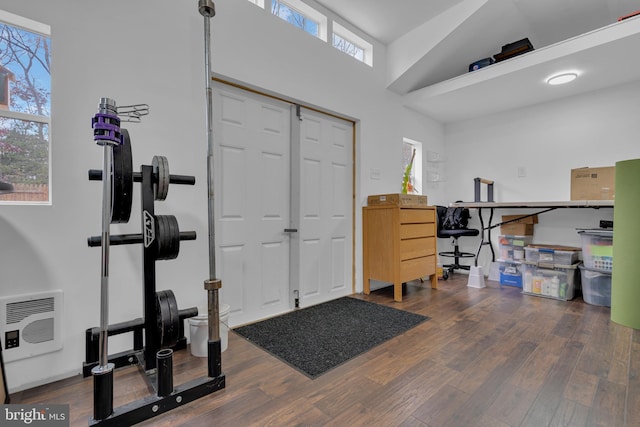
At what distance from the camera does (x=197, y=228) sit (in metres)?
2.14

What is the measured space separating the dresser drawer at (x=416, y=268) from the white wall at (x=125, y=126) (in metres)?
1.93

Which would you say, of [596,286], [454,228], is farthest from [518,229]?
[596,286]

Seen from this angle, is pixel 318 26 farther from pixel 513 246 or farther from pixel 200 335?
pixel 513 246

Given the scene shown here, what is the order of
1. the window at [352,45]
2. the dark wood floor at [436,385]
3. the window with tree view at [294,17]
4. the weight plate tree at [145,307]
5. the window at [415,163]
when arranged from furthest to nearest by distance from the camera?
the window at [415,163], the window at [352,45], the window with tree view at [294,17], the dark wood floor at [436,385], the weight plate tree at [145,307]

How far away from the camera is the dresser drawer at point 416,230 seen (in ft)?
10.2

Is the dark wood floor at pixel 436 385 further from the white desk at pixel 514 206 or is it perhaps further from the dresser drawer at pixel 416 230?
the white desk at pixel 514 206

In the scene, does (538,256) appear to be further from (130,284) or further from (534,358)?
(130,284)

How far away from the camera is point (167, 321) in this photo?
1.48 meters

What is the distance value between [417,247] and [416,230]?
7.4 inches

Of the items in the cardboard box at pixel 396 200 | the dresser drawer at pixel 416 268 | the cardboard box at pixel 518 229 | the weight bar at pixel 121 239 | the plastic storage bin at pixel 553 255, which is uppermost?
the cardboard box at pixel 396 200

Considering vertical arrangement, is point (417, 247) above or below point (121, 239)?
below

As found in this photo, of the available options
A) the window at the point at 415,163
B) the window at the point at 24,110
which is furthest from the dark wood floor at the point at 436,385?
the window at the point at 415,163

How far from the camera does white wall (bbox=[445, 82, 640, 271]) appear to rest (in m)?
3.33

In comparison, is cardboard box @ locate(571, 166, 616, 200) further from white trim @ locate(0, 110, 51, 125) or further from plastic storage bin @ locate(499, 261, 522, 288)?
white trim @ locate(0, 110, 51, 125)
